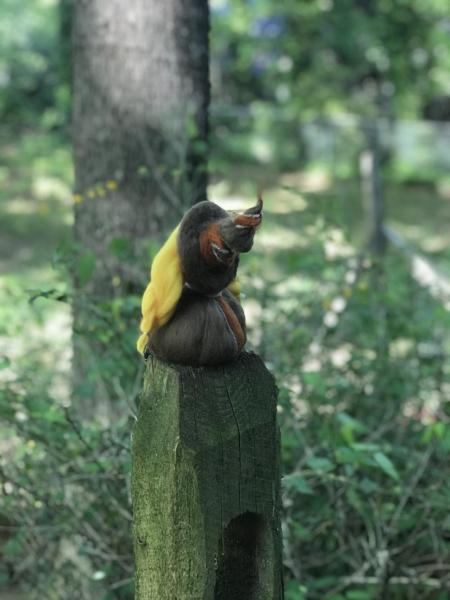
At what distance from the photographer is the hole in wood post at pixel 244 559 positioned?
6.16 ft

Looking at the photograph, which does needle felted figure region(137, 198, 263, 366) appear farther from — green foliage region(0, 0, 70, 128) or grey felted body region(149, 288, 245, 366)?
green foliage region(0, 0, 70, 128)

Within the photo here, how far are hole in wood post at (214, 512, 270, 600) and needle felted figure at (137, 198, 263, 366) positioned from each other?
0.37m

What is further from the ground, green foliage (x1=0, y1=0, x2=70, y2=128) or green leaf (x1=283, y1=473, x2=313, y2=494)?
green foliage (x1=0, y1=0, x2=70, y2=128)

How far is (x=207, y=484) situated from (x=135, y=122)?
219 cm

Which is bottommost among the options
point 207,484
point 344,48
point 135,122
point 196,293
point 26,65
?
point 207,484

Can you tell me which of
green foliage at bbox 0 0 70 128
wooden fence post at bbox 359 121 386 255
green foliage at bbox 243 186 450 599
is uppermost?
green foliage at bbox 0 0 70 128

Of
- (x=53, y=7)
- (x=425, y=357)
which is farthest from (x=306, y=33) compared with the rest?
(x=425, y=357)

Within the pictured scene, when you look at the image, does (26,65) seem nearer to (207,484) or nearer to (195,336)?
(195,336)

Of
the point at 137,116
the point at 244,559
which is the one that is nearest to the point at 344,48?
the point at 137,116

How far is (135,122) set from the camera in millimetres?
3623

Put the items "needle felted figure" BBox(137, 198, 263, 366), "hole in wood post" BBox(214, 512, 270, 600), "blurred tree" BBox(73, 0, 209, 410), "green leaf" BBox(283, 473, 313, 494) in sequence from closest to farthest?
"needle felted figure" BBox(137, 198, 263, 366) < "hole in wood post" BBox(214, 512, 270, 600) < "green leaf" BBox(283, 473, 313, 494) < "blurred tree" BBox(73, 0, 209, 410)

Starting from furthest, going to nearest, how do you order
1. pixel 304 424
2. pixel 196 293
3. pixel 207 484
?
pixel 304 424 → pixel 196 293 → pixel 207 484

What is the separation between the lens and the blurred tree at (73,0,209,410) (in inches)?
140

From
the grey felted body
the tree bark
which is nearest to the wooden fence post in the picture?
the tree bark
